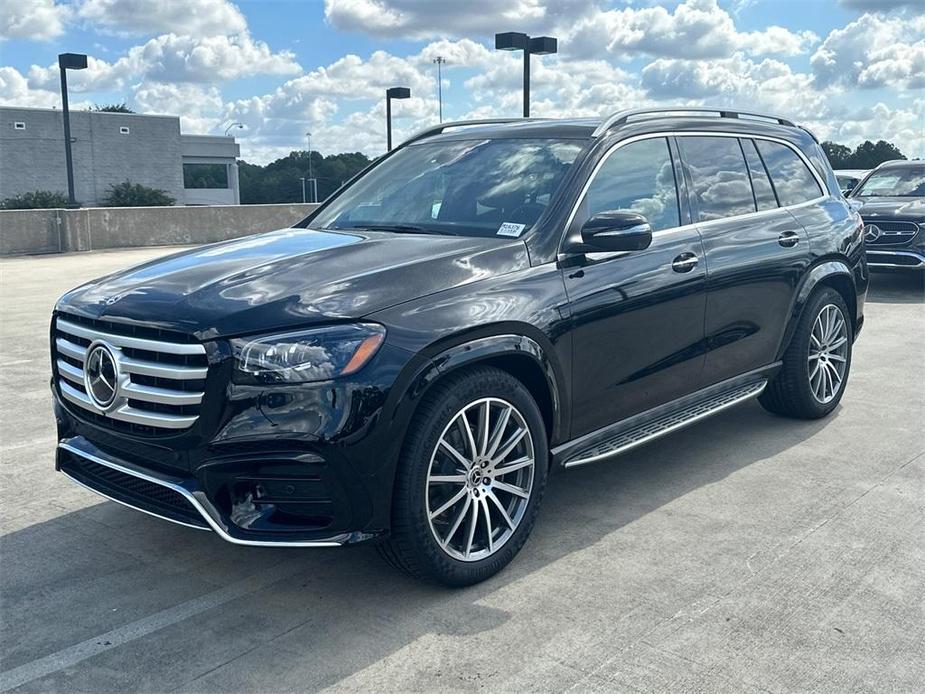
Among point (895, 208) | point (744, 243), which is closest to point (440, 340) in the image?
point (744, 243)

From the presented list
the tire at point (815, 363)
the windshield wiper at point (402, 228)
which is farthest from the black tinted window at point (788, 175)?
the windshield wiper at point (402, 228)

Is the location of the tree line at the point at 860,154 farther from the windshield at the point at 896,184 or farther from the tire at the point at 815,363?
the tire at the point at 815,363

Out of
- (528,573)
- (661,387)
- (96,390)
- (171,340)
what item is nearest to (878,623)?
(528,573)

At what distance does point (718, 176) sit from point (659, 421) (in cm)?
153

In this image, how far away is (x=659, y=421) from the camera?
16.0ft

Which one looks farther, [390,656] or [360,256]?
[360,256]

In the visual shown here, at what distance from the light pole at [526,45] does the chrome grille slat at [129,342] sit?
51.7ft

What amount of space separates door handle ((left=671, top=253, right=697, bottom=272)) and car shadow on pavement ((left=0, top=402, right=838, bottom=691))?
116cm

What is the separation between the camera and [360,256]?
4047 mm

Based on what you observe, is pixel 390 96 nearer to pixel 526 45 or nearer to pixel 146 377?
pixel 526 45

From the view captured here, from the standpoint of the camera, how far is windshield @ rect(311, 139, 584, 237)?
448 cm

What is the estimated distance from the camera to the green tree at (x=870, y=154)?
39.3 metres

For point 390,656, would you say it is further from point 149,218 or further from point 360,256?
point 149,218

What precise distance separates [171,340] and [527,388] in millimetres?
1528
